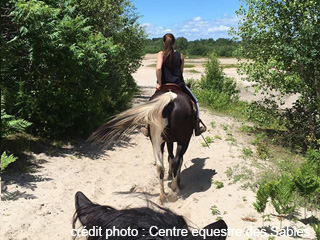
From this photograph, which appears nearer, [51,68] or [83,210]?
[83,210]

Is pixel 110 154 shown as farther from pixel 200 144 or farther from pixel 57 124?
pixel 200 144

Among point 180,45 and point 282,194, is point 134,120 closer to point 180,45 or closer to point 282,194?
point 282,194

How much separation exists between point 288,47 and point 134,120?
473 centimetres

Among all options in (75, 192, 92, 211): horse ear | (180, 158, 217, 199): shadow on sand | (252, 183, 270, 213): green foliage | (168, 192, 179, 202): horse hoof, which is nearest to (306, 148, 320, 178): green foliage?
(180, 158, 217, 199): shadow on sand

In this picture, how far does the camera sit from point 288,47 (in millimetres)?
7543

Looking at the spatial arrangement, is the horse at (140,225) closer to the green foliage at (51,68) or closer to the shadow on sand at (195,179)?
the shadow on sand at (195,179)

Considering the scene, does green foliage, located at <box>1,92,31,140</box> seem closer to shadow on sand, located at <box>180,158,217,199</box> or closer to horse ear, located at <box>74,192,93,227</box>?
shadow on sand, located at <box>180,158,217,199</box>

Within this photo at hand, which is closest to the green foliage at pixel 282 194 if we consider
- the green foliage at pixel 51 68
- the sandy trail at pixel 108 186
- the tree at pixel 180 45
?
the sandy trail at pixel 108 186

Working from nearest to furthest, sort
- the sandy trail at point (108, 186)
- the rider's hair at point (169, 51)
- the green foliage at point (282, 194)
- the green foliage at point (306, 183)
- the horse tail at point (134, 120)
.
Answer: the sandy trail at point (108, 186) < the green foliage at point (282, 194) < the green foliage at point (306, 183) < the horse tail at point (134, 120) < the rider's hair at point (169, 51)

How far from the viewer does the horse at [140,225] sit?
1363mm

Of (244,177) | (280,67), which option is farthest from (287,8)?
(244,177)

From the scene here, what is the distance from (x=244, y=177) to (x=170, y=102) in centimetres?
211

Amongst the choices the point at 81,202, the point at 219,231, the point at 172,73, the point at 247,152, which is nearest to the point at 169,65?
the point at 172,73

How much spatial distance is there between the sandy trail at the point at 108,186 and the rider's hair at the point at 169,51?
84.5 inches
